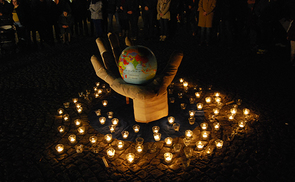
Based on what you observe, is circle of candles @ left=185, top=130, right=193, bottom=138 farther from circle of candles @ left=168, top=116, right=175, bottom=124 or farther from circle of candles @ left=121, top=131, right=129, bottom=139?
circle of candles @ left=121, top=131, right=129, bottom=139

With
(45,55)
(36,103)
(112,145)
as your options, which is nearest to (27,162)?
(112,145)

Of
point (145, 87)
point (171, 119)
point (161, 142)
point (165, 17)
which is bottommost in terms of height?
point (161, 142)

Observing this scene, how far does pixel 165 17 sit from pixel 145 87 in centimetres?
766

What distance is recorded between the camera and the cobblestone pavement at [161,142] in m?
3.60

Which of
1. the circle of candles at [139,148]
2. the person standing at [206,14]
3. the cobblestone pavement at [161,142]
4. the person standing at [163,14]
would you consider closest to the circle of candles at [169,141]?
the cobblestone pavement at [161,142]

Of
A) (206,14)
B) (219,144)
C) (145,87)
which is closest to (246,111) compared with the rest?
(219,144)

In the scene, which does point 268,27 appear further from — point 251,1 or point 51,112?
point 51,112

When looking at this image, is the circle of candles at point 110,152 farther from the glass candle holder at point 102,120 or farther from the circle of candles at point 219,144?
the circle of candles at point 219,144

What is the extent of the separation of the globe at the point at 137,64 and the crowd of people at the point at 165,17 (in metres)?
6.57

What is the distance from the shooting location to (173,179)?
345cm

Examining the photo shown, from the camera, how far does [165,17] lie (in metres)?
10.9

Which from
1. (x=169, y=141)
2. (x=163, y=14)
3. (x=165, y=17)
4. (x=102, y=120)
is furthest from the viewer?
(x=165, y=17)

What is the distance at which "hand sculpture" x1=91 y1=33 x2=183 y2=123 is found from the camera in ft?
14.0

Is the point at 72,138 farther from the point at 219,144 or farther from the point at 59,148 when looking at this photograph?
the point at 219,144
